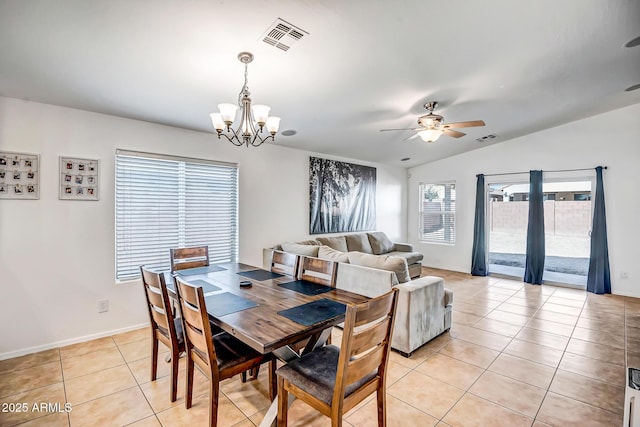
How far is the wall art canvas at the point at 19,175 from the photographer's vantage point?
2.62 m

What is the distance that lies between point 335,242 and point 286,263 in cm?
239

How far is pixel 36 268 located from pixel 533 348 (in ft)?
16.1

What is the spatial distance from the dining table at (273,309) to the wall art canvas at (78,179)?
1419 mm

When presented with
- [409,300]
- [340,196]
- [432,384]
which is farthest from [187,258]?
[340,196]

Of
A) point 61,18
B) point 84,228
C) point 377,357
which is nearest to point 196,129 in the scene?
point 84,228

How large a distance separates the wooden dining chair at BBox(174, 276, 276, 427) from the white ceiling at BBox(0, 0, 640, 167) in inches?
64.6

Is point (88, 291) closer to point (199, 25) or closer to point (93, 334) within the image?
point (93, 334)

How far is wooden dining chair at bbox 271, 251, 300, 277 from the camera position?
2693 millimetres

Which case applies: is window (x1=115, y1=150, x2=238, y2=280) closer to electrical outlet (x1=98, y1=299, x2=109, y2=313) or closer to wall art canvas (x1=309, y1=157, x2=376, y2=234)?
electrical outlet (x1=98, y1=299, x2=109, y2=313)

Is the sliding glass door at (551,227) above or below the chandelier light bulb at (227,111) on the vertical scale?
below

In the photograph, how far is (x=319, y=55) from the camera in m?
2.32

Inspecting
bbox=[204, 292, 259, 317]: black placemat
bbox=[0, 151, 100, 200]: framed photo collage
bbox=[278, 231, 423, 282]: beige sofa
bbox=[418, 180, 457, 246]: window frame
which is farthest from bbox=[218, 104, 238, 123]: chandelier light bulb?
bbox=[418, 180, 457, 246]: window frame

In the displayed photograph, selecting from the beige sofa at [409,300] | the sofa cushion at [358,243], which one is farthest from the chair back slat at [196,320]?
the sofa cushion at [358,243]

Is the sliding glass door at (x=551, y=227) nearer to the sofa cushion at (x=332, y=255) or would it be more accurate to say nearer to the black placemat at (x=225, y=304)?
the sofa cushion at (x=332, y=255)
